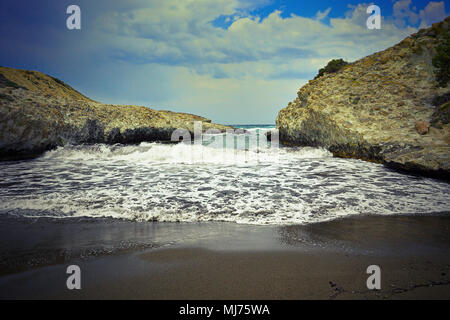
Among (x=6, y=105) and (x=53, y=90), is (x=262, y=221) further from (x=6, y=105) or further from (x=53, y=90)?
(x=53, y=90)

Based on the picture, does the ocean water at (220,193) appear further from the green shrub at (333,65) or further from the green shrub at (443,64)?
the green shrub at (333,65)

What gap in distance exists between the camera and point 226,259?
2.37 metres

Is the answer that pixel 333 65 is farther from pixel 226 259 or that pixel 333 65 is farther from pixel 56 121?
pixel 226 259

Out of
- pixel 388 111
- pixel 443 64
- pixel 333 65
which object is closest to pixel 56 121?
pixel 388 111

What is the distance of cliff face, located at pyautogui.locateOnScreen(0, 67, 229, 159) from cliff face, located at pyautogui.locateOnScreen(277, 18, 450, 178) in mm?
9499

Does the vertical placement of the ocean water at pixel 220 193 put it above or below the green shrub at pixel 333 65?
below

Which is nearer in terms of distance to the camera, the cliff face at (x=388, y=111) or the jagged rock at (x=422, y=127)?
the cliff face at (x=388, y=111)

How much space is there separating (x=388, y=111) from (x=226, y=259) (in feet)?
32.5

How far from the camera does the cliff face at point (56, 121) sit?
9.27m

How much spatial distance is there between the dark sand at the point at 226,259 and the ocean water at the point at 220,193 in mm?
373

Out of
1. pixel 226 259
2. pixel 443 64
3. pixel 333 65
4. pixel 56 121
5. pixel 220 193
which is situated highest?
pixel 333 65

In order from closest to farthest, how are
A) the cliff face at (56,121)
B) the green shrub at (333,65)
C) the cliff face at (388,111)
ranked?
the cliff face at (388,111) < the cliff face at (56,121) < the green shrub at (333,65)

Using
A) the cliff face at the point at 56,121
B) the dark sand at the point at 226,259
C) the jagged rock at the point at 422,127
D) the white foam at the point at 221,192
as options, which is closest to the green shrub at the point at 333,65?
the jagged rock at the point at 422,127
